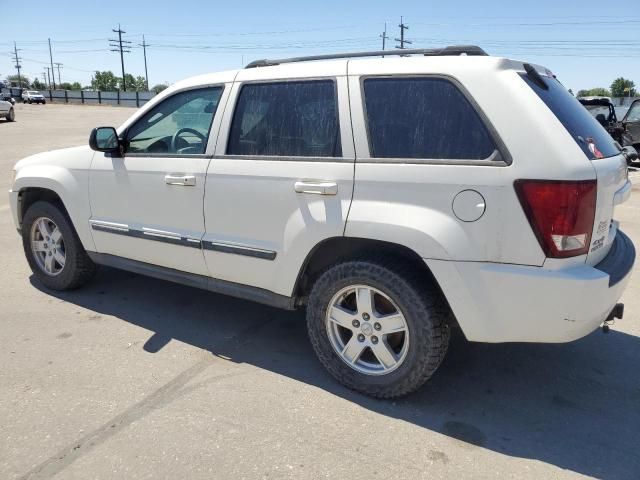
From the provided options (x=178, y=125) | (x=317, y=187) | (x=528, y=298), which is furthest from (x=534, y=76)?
(x=178, y=125)

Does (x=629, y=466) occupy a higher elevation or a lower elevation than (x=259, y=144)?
lower

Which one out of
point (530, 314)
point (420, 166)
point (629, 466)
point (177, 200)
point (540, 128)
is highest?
point (540, 128)

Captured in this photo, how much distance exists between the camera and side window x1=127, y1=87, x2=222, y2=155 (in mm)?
3662

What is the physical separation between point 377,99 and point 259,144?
83 centimetres

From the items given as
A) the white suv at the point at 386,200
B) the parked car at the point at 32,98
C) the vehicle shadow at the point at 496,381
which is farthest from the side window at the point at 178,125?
the parked car at the point at 32,98

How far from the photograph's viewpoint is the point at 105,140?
3965 mm

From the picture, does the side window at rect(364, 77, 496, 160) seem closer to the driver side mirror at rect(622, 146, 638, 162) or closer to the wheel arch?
the wheel arch

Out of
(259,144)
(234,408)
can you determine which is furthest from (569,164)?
(234,408)

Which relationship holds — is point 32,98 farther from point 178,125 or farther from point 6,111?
point 178,125

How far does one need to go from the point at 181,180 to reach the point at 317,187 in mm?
1085

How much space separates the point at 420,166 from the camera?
2.76 metres

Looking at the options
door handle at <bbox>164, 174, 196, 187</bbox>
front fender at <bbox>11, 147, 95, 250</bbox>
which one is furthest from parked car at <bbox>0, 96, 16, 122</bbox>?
door handle at <bbox>164, 174, 196, 187</bbox>

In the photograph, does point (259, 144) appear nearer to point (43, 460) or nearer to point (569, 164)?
point (569, 164)

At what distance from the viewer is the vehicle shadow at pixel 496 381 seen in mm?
2707
